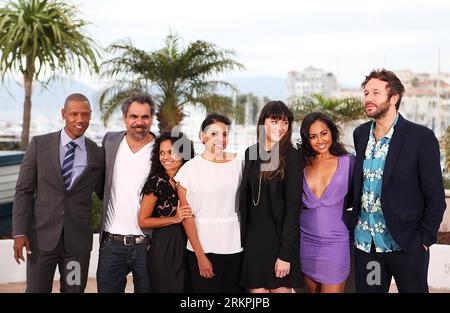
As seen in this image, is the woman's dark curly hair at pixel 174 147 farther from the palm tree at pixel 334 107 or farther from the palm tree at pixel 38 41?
the palm tree at pixel 334 107

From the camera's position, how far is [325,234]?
12.6ft

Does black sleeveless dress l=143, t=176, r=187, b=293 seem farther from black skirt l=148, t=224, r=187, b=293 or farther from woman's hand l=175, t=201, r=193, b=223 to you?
woman's hand l=175, t=201, r=193, b=223

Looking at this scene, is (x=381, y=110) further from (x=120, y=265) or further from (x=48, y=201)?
(x=48, y=201)

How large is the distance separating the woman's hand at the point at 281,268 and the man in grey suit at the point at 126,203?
0.85 meters

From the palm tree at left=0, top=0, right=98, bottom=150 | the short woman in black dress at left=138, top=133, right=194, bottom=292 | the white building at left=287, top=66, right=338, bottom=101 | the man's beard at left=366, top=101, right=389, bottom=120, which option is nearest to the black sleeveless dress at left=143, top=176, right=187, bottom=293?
the short woman in black dress at left=138, top=133, right=194, bottom=292

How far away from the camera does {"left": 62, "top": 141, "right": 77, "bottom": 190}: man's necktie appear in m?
3.97

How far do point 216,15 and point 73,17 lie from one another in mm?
74235

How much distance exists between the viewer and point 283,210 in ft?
12.4

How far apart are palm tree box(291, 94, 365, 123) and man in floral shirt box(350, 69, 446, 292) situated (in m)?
8.81

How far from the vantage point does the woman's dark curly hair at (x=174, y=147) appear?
3959mm

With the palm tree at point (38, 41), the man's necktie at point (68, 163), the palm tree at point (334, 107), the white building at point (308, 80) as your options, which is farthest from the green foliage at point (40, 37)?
the white building at point (308, 80)

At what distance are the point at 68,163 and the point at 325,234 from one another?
175 cm
